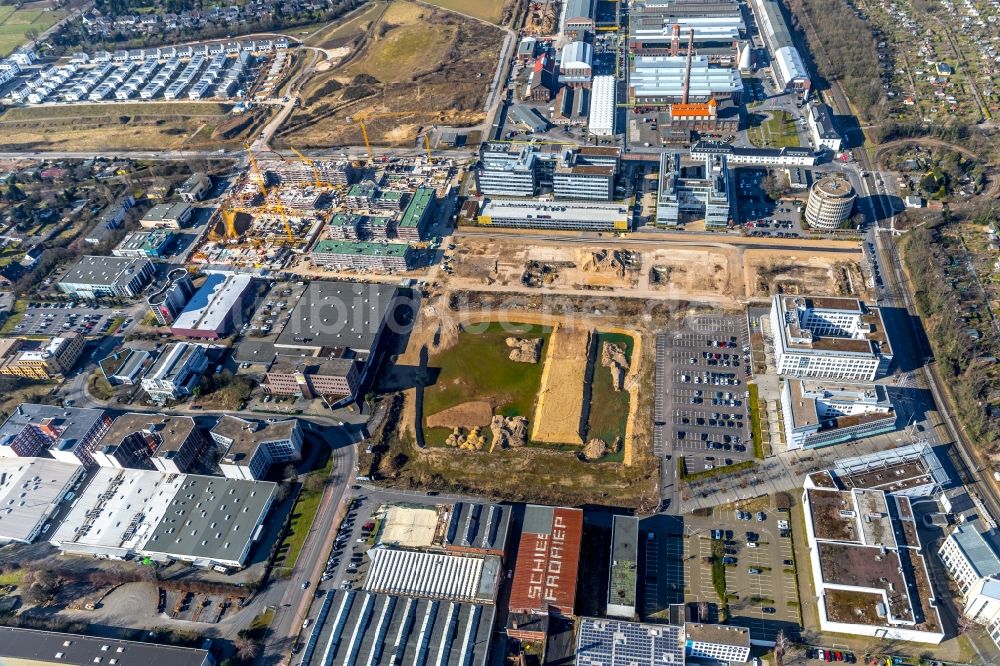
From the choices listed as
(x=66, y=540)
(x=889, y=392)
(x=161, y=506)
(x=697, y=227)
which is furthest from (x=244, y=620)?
(x=697, y=227)

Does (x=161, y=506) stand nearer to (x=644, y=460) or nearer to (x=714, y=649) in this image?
(x=644, y=460)

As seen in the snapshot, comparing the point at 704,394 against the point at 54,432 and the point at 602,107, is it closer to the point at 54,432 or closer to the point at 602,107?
the point at 602,107

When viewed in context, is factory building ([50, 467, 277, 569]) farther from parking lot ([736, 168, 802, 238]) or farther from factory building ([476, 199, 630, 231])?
parking lot ([736, 168, 802, 238])

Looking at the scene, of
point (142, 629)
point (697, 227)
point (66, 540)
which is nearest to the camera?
point (142, 629)

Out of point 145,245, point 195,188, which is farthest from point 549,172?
point 145,245

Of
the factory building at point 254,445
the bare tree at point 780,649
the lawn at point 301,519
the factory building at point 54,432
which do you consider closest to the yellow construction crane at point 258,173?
the factory building at point 54,432
